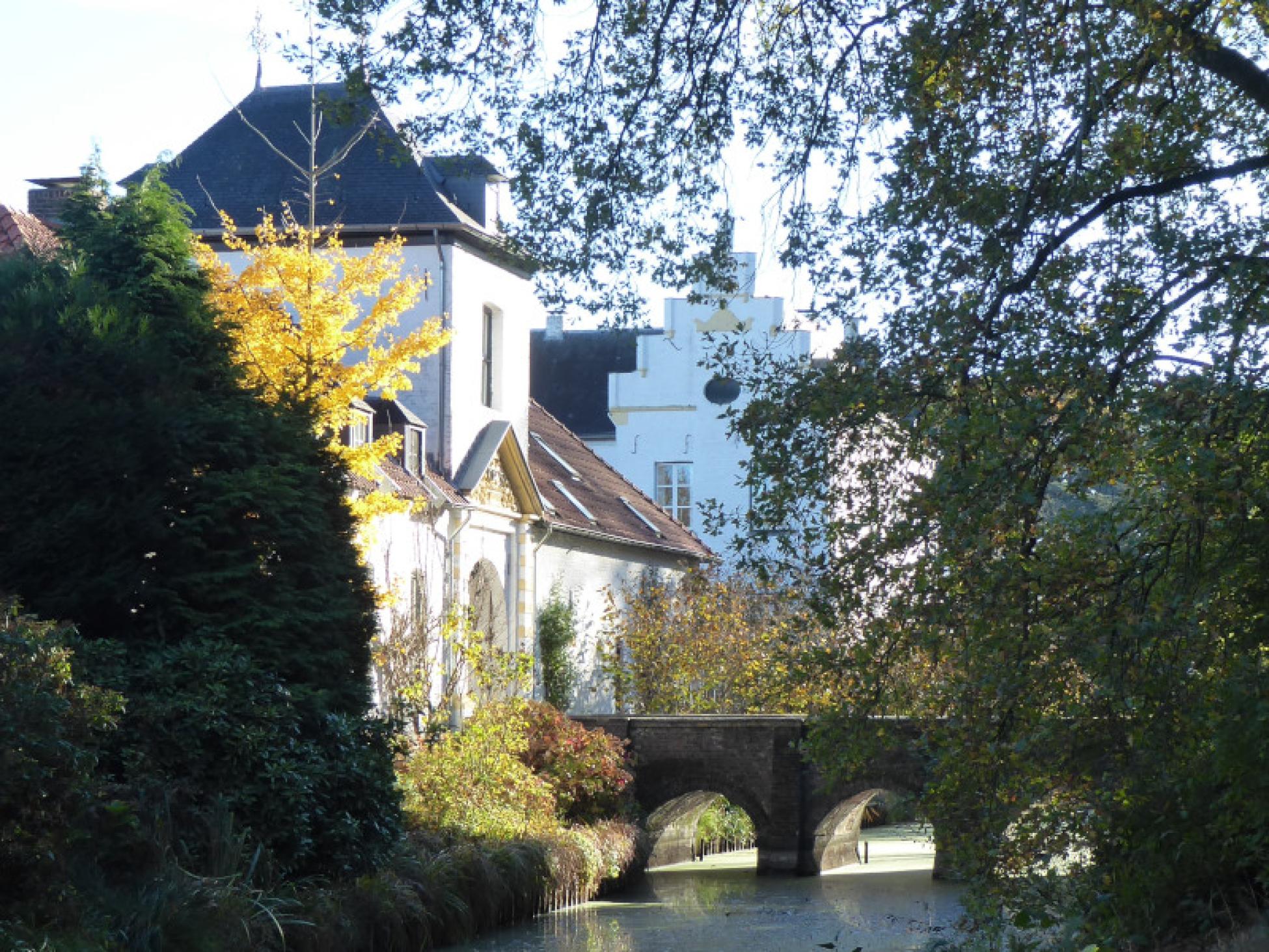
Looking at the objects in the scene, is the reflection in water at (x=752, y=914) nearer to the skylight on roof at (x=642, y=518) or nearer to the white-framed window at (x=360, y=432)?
the white-framed window at (x=360, y=432)

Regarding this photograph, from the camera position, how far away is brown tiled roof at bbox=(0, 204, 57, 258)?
18094 mm

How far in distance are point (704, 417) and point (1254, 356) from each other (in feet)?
101

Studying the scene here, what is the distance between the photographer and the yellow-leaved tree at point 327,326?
17.5 metres

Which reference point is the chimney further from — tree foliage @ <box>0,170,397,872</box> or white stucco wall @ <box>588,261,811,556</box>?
white stucco wall @ <box>588,261,811,556</box>

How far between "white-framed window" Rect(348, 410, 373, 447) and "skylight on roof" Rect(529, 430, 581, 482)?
29.9ft

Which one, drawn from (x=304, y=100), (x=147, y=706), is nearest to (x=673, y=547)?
(x=304, y=100)

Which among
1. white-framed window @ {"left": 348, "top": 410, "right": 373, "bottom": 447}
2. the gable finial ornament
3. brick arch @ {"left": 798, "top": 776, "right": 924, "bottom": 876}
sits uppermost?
the gable finial ornament

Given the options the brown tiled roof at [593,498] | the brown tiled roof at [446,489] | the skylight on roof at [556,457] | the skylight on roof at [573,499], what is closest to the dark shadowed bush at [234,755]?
the brown tiled roof at [446,489]

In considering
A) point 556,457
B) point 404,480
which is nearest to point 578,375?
point 556,457

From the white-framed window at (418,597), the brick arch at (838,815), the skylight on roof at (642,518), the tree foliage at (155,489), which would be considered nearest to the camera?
the tree foliage at (155,489)

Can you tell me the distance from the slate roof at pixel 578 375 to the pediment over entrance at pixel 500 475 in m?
13.0

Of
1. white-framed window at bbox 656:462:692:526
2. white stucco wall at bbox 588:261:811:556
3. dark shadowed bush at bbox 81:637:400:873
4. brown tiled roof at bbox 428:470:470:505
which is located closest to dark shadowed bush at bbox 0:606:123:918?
dark shadowed bush at bbox 81:637:400:873

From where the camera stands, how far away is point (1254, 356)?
22.9ft

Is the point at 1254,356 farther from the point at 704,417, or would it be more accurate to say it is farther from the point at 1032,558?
the point at 704,417
